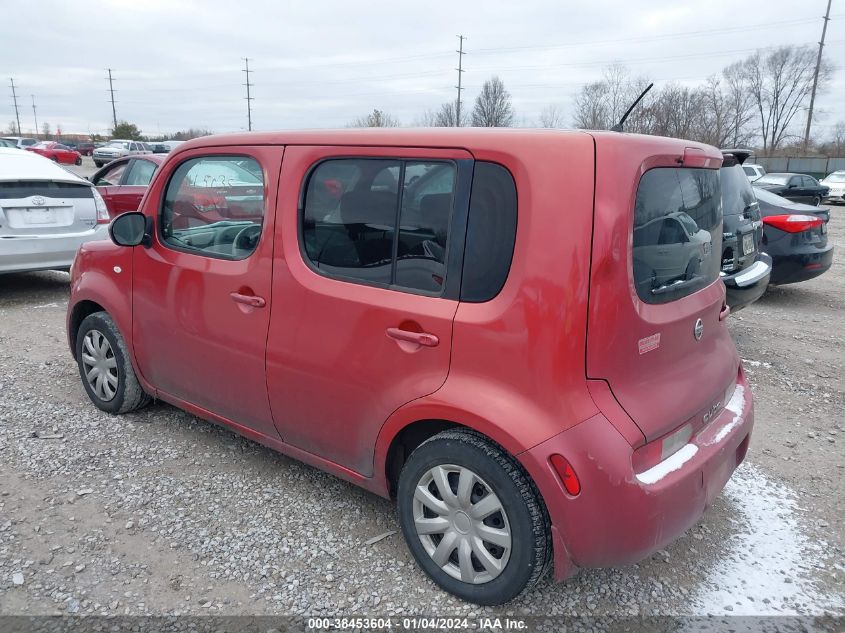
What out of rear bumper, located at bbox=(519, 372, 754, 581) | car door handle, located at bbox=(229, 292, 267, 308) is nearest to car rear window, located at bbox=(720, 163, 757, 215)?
rear bumper, located at bbox=(519, 372, 754, 581)

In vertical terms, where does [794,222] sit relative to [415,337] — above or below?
below

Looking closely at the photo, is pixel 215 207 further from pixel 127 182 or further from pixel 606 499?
pixel 127 182

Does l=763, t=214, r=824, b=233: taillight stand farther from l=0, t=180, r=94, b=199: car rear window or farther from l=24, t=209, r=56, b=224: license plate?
l=24, t=209, r=56, b=224: license plate

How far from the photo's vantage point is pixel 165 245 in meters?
3.51

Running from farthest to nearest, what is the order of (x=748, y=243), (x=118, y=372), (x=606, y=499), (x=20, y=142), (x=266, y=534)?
(x=20, y=142) < (x=748, y=243) < (x=118, y=372) < (x=266, y=534) < (x=606, y=499)

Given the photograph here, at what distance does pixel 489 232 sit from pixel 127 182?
8551mm

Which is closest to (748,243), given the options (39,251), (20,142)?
(39,251)

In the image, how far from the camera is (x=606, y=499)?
7.02ft

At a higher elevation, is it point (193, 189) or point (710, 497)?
point (193, 189)

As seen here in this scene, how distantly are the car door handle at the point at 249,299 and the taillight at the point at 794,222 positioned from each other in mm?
6570

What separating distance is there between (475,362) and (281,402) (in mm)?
1110

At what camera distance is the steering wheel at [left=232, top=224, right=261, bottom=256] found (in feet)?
9.91

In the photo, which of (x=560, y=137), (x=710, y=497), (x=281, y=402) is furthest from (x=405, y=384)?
(x=710, y=497)

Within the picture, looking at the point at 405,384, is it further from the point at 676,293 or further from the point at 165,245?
the point at 165,245
